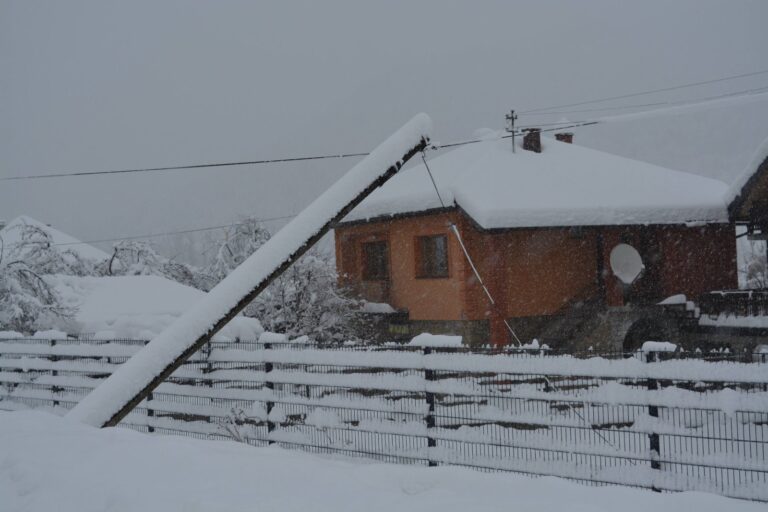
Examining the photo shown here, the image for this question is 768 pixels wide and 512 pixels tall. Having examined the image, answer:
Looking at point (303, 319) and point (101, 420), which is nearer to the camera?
point (101, 420)

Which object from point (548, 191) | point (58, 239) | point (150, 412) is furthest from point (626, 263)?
point (58, 239)

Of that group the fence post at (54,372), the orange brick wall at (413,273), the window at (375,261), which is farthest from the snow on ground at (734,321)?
the fence post at (54,372)

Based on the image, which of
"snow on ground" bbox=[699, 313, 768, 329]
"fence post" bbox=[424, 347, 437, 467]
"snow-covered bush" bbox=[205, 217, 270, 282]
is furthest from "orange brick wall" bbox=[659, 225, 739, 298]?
"snow-covered bush" bbox=[205, 217, 270, 282]

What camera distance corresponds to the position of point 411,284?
23.2 metres

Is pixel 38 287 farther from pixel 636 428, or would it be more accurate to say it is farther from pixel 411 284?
pixel 636 428

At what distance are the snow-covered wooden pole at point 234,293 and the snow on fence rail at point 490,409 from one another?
0.90m

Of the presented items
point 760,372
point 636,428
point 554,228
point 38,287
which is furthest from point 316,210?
point 38,287

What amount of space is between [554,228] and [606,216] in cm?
147

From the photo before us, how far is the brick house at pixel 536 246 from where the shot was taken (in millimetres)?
21062

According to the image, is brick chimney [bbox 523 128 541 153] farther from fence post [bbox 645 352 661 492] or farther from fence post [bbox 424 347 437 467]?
fence post [bbox 645 352 661 492]

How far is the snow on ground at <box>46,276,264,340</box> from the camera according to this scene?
19.4 meters

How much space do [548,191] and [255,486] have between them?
17837 mm

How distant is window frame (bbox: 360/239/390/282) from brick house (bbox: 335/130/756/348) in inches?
1.5

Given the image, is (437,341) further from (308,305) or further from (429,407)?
(308,305)
